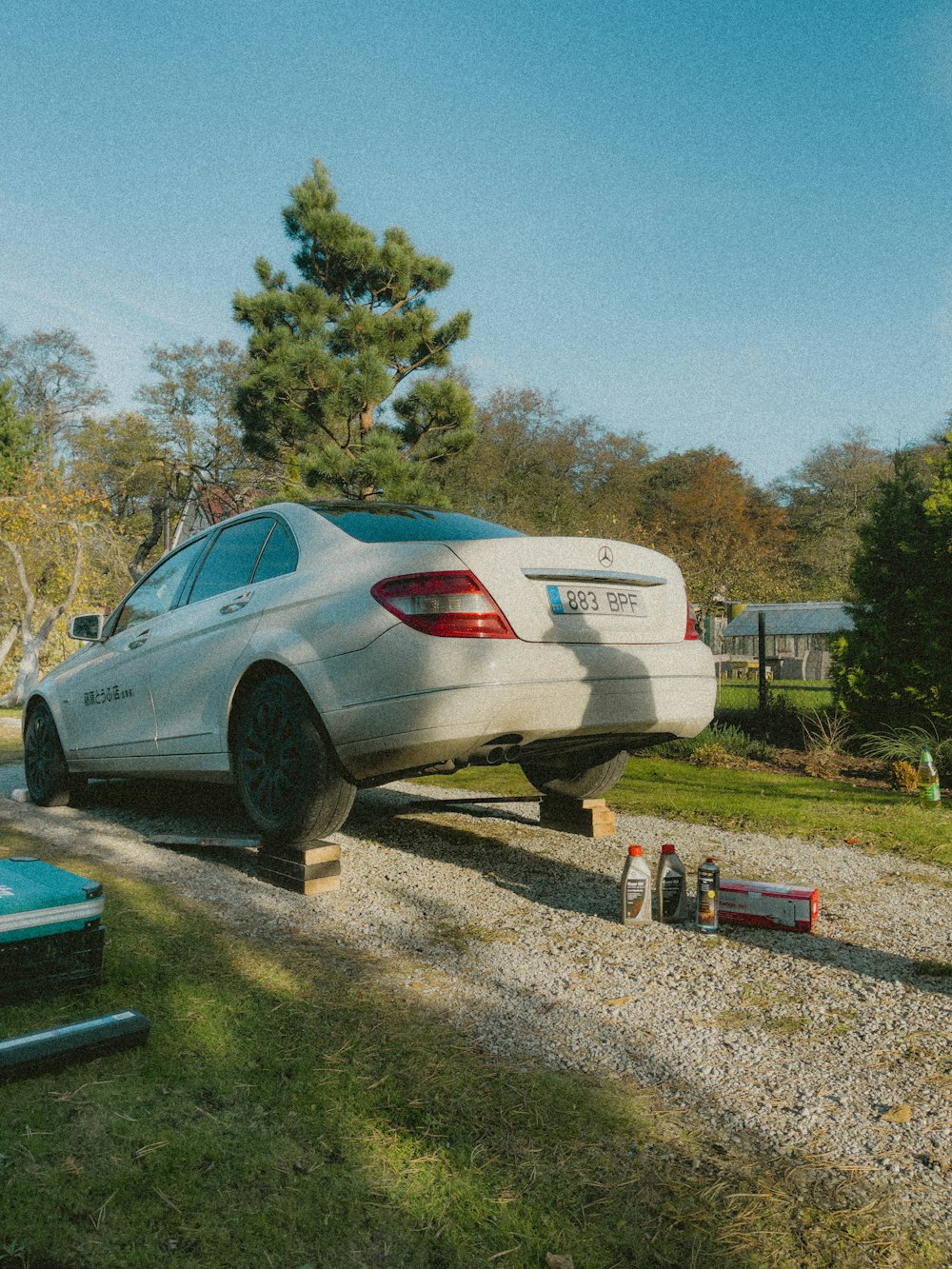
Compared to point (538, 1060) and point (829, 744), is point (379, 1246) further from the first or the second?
point (829, 744)

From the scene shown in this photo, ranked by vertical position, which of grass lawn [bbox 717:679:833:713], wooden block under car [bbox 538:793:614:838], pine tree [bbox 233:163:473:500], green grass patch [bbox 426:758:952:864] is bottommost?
green grass patch [bbox 426:758:952:864]

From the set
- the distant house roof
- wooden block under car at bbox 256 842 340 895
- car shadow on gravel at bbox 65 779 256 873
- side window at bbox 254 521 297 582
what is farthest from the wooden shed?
wooden block under car at bbox 256 842 340 895

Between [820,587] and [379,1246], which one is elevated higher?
[820,587]

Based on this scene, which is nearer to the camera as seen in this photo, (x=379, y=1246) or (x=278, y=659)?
(x=379, y=1246)

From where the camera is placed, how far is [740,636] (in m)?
40.8

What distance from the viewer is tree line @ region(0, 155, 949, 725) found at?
17.7m

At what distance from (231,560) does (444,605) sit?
1630 millimetres

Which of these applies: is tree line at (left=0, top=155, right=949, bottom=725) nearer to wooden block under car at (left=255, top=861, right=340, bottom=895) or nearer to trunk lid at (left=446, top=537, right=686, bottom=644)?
trunk lid at (left=446, top=537, right=686, bottom=644)

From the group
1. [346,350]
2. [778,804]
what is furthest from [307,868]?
Result: [346,350]

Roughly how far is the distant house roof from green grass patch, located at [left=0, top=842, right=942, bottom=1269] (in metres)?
39.5

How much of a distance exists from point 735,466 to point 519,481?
1710 cm

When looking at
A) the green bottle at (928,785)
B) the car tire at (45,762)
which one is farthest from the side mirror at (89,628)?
the green bottle at (928,785)

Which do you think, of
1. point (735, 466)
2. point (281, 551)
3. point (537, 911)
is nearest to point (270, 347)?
point (281, 551)

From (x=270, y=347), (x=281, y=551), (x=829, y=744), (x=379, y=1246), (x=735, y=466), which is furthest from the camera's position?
(x=735, y=466)
